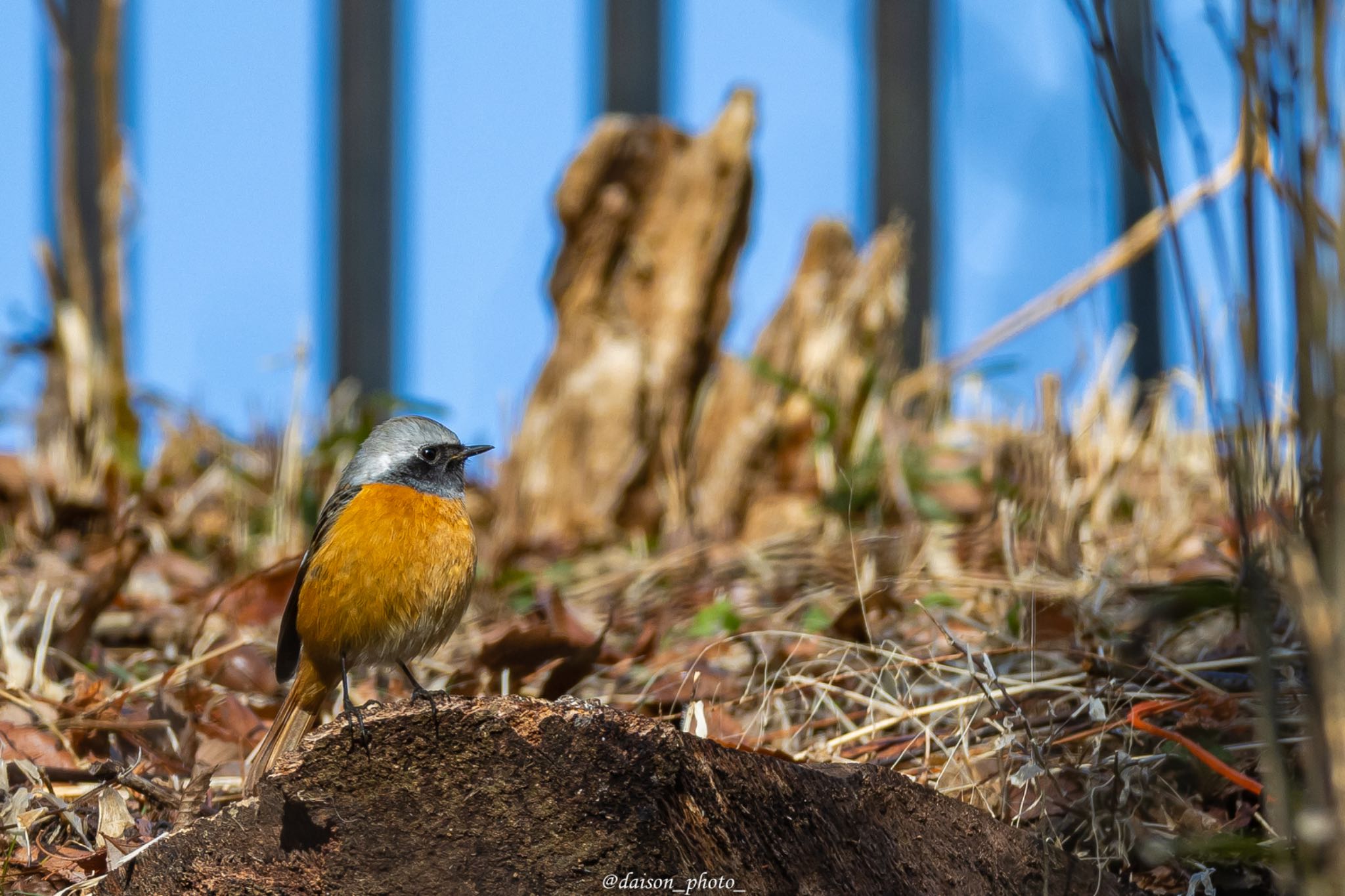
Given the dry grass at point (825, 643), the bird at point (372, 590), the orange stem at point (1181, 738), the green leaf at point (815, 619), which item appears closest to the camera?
the orange stem at point (1181, 738)

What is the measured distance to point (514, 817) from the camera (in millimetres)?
1664

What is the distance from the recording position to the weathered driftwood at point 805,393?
5.03 meters

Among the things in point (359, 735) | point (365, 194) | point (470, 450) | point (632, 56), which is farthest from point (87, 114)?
point (359, 735)

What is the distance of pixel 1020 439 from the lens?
4.02 meters

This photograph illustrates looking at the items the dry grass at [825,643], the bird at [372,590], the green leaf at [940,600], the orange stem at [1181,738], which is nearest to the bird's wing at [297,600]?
the bird at [372,590]

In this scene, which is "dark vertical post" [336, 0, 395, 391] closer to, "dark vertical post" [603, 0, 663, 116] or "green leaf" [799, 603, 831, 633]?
"dark vertical post" [603, 0, 663, 116]

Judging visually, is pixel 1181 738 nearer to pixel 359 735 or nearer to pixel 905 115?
pixel 359 735

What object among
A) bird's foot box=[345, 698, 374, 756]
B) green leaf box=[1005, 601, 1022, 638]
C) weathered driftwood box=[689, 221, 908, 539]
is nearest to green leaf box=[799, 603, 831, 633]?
green leaf box=[1005, 601, 1022, 638]

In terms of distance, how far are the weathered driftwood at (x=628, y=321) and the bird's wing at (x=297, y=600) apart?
230 cm

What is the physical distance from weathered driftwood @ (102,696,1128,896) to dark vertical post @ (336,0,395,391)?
6.65 meters

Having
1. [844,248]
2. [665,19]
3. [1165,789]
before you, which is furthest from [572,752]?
[665,19]

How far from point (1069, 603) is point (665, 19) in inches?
251

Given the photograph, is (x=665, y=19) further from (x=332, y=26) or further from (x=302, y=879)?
(x=302, y=879)

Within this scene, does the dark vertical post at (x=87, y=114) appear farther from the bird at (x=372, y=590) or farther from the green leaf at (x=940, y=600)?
the green leaf at (x=940, y=600)
